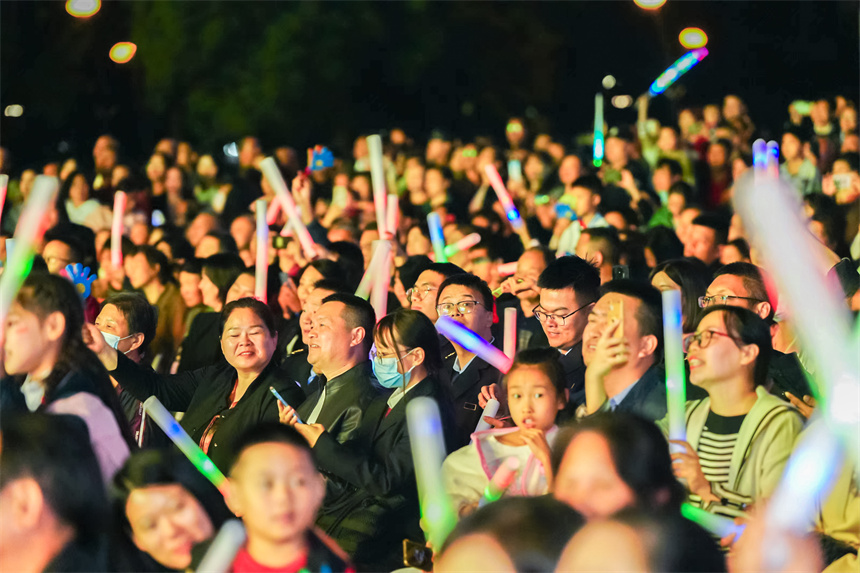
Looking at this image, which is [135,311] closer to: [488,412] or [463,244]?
[488,412]

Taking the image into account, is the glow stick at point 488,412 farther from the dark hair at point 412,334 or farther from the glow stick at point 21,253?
the glow stick at point 21,253

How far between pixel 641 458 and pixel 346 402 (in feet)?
5.54

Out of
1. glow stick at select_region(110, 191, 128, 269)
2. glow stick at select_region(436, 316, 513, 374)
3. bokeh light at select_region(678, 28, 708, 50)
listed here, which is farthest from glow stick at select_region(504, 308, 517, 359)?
bokeh light at select_region(678, 28, 708, 50)

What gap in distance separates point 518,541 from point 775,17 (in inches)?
462

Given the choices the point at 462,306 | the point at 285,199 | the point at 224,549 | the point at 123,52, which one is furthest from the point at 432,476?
the point at 123,52

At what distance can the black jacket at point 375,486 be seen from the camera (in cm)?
397

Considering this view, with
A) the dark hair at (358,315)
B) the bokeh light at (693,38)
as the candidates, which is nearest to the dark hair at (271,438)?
the dark hair at (358,315)

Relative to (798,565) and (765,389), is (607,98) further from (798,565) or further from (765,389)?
(798,565)

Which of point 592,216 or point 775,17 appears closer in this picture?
point 592,216

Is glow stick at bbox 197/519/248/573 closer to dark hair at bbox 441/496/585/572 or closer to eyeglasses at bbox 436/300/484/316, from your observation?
dark hair at bbox 441/496/585/572

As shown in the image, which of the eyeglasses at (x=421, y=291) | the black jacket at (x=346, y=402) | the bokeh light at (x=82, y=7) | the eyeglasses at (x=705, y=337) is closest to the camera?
the eyeglasses at (x=705, y=337)

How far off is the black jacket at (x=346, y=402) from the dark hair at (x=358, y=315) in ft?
0.44

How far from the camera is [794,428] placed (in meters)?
3.48

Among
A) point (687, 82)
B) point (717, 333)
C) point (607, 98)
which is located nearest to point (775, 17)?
point (687, 82)
